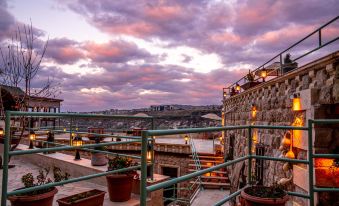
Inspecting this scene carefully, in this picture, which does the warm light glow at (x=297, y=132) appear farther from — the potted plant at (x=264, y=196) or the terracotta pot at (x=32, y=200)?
the terracotta pot at (x=32, y=200)

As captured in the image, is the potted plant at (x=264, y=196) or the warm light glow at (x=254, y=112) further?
the warm light glow at (x=254, y=112)

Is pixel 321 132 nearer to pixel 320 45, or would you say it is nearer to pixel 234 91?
pixel 320 45

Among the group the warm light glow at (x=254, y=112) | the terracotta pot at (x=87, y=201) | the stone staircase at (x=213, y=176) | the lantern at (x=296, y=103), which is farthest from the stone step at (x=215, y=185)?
the terracotta pot at (x=87, y=201)

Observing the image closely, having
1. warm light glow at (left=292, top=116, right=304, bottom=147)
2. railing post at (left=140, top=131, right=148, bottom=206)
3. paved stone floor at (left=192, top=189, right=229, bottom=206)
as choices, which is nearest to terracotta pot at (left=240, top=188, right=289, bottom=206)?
railing post at (left=140, top=131, right=148, bottom=206)

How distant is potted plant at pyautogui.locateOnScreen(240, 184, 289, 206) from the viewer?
251 centimetres

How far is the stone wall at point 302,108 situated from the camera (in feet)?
15.9

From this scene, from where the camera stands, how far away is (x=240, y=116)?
12641 mm

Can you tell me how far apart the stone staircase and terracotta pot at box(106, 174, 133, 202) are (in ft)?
33.0

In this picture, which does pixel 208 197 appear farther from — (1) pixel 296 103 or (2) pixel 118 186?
(2) pixel 118 186

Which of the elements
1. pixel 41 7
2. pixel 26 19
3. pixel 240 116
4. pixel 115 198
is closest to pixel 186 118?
pixel 240 116

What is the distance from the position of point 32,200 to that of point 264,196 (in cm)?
264

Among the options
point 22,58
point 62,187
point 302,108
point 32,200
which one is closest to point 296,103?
point 302,108

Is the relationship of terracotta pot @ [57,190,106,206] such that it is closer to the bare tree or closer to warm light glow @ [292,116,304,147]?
warm light glow @ [292,116,304,147]

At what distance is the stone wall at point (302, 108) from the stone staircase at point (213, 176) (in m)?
4.92
